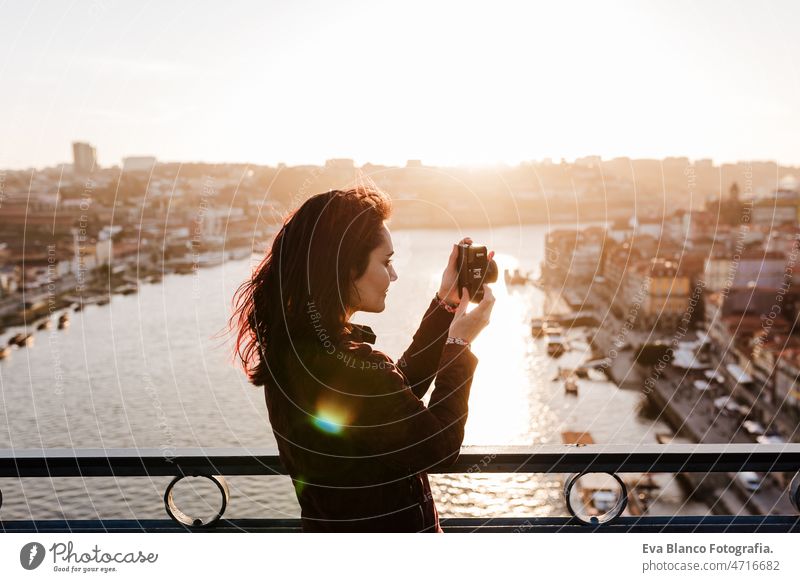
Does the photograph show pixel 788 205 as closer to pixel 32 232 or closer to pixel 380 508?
pixel 32 232

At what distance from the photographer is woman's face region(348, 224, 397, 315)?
2.58ft

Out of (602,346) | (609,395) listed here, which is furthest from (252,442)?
(602,346)

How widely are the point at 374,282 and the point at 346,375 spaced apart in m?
0.14

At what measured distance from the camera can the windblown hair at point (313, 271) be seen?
2.45 ft

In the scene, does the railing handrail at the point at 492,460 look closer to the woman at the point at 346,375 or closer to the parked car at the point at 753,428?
the woman at the point at 346,375

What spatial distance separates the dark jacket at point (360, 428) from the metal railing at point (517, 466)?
0.17 meters

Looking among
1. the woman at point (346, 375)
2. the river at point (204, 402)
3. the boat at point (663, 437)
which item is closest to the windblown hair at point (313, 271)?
the woman at point (346, 375)

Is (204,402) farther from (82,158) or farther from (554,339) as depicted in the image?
(554,339)

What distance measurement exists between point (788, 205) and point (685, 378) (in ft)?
28.4

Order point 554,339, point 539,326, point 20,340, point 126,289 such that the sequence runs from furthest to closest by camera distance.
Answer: point 554,339 → point 126,289 → point 539,326 → point 20,340

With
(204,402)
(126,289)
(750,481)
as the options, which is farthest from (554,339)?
(126,289)

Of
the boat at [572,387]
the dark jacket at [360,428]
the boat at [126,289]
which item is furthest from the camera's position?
the boat at [126,289]

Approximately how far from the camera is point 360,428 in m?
0.69
